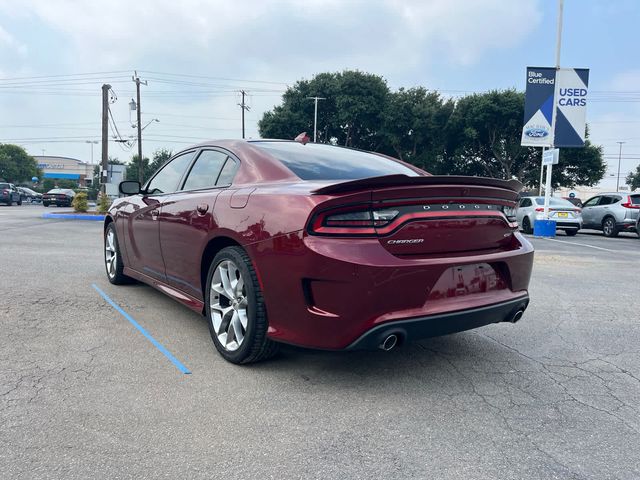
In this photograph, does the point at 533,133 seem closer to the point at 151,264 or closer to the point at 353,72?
the point at 151,264

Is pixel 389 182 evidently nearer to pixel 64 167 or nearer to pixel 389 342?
pixel 389 342

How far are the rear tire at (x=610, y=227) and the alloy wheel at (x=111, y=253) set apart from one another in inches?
638

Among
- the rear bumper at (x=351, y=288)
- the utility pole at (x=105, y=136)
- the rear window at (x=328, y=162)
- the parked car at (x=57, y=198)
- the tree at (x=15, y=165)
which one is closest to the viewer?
the rear bumper at (x=351, y=288)

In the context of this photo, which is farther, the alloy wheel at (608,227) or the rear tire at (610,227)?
the alloy wheel at (608,227)

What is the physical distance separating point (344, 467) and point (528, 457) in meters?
0.82

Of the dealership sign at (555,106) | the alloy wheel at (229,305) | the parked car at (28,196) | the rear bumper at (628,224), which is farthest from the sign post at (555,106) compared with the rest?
the parked car at (28,196)

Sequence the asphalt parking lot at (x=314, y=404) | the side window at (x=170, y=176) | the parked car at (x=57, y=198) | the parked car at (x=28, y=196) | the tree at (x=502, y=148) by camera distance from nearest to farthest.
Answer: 1. the asphalt parking lot at (x=314, y=404)
2. the side window at (x=170, y=176)
3. the parked car at (x=57, y=198)
4. the tree at (x=502, y=148)
5. the parked car at (x=28, y=196)

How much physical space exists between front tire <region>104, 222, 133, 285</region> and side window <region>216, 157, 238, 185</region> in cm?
223

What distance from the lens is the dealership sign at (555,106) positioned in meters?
15.7

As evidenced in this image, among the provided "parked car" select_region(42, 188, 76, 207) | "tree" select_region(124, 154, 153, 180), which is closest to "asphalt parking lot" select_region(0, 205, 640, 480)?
"parked car" select_region(42, 188, 76, 207)

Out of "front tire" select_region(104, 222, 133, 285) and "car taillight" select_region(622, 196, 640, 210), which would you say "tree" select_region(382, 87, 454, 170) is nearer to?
"car taillight" select_region(622, 196, 640, 210)

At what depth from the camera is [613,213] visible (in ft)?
54.0

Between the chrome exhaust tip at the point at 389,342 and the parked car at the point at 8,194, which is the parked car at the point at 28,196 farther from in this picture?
the chrome exhaust tip at the point at 389,342

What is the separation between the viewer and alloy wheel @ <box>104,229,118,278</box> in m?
5.47
